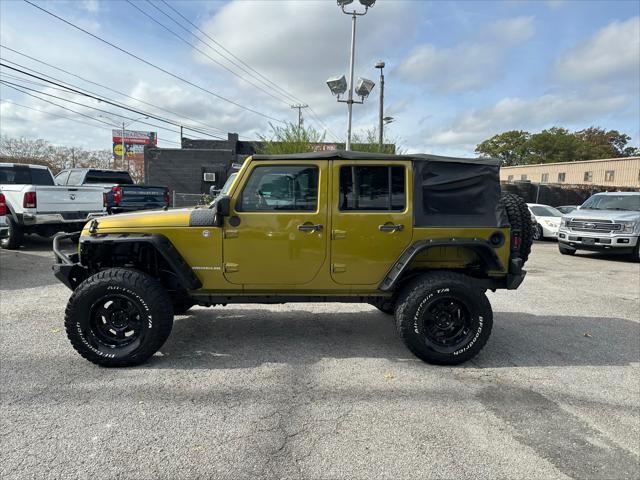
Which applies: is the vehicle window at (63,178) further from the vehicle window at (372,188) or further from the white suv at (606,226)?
the white suv at (606,226)

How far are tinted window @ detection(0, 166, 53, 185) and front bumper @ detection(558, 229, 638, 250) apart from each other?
47.5 feet

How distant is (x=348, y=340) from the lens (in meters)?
4.55

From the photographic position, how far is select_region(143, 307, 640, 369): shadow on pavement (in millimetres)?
4051

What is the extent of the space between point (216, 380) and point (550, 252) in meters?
11.9

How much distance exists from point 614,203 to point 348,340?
35.3ft

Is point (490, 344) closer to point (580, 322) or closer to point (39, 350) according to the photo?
point (580, 322)

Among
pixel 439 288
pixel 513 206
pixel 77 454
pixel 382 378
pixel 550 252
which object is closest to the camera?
pixel 77 454

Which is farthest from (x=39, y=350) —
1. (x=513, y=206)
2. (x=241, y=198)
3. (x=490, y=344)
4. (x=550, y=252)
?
(x=550, y=252)

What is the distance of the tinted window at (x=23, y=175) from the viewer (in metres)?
10.7

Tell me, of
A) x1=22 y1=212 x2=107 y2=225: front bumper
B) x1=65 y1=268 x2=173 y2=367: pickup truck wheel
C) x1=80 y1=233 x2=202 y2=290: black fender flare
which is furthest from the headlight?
x1=22 y1=212 x2=107 y2=225: front bumper

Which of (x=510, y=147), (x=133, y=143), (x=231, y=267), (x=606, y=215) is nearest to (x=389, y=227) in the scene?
(x=231, y=267)

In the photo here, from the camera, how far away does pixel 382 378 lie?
11.9ft

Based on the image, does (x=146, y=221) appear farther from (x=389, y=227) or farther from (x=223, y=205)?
(x=389, y=227)

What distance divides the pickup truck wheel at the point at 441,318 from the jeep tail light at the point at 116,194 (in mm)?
9691
